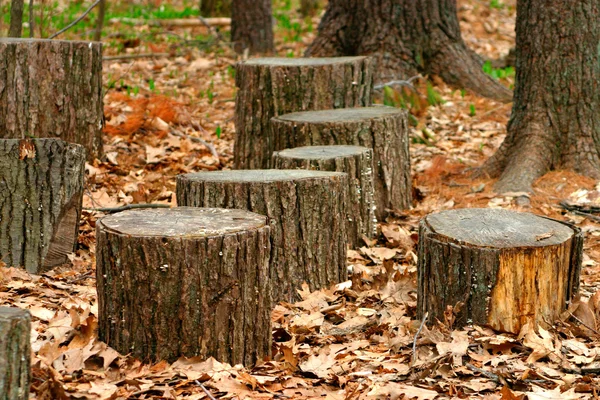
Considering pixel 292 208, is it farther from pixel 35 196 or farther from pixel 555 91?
pixel 555 91

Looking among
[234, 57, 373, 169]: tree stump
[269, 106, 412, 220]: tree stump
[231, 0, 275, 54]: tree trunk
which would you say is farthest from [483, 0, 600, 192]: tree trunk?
[231, 0, 275, 54]: tree trunk

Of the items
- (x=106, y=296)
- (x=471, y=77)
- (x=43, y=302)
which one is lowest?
(x=43, y=302)

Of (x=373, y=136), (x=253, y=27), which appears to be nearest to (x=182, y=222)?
(x=373, y=136)

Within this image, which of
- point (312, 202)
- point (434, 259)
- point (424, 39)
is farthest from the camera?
point (424, 39)

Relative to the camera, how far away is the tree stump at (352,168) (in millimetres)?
5137

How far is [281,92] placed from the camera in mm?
6516

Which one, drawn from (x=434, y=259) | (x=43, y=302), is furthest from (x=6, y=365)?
(x=434, y=259)

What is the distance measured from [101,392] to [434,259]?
1.56 meters

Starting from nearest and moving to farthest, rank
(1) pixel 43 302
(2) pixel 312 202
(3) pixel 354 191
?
(1) pixel 43 302
(2) pixel 312 202
(3) pixel 354 191

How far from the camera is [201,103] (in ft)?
31.1

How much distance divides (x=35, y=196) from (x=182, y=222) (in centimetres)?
145

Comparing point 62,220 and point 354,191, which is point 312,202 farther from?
point 62,220

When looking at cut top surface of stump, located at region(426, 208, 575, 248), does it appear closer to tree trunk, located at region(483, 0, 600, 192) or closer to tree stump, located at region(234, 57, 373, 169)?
tree trunk, located at region(483, 0, 600, 192)

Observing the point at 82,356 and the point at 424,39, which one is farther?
the point at 424,39
